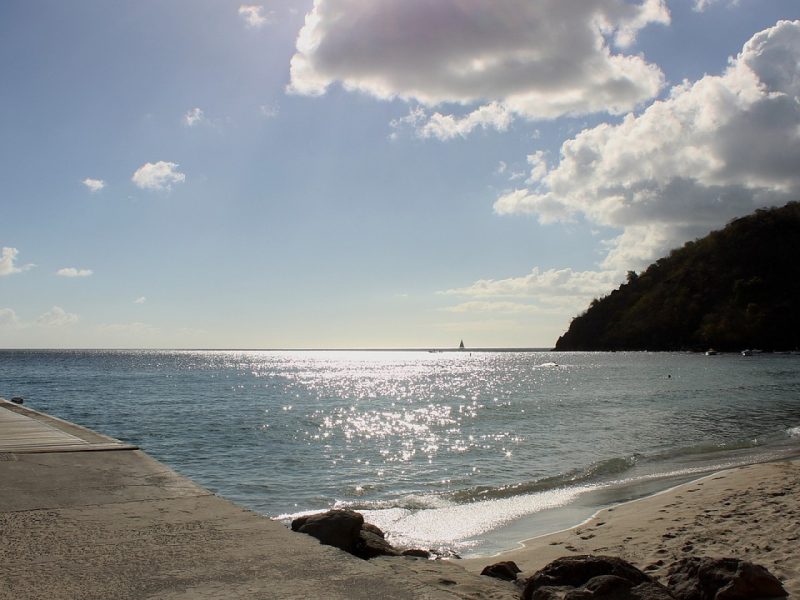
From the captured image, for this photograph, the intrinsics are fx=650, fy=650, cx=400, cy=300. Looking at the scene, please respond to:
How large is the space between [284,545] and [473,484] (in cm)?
1164

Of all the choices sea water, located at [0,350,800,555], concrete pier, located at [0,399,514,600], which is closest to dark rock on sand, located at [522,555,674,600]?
concrete pier, located at [0,399,514,600]

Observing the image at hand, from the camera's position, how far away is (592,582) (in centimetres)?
554

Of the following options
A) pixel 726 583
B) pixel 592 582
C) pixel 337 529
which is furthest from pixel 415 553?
pixel 726 583

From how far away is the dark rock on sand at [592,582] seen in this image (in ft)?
17.4

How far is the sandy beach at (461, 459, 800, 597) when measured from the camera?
8.23 m

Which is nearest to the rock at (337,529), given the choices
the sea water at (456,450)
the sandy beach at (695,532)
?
the sandy beach at (695,532)

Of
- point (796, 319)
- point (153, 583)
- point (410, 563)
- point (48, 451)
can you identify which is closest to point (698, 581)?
point (410, 563)

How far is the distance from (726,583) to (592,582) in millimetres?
1402

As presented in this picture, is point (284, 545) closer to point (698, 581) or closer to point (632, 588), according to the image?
point (632, 588)

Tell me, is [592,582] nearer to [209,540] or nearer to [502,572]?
[502,572]

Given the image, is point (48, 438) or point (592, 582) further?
point (48, 438)

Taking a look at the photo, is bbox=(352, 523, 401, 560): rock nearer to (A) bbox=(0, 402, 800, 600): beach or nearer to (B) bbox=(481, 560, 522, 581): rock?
(A) bbox=(0, 402, 800, 600): beach

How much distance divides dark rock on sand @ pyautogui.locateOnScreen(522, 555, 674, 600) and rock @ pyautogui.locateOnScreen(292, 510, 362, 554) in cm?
213

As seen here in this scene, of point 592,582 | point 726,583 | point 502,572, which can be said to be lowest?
point 502,572
